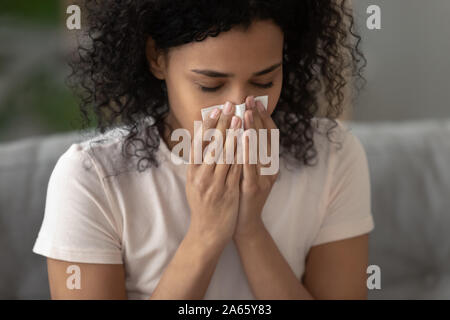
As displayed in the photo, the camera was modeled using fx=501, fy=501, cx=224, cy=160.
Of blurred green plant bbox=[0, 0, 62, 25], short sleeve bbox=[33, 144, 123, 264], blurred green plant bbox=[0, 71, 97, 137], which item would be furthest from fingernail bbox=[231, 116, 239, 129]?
blurred green plant bbox=[0, 0, 62, 25]

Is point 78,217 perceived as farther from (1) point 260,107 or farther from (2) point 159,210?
(1) point 260,107

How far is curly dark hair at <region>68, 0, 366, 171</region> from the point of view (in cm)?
70

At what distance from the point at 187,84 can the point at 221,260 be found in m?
0.33

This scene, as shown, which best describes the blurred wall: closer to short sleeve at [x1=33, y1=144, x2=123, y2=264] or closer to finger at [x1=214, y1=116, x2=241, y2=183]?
finger at [x1=214, y1=116, x2=241, y2=183]

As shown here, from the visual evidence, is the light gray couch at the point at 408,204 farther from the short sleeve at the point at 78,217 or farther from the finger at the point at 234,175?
the finger at the point at 234,175

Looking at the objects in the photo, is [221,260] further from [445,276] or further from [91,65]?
[445,276]

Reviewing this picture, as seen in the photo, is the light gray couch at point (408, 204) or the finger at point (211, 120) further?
the light gray couch at point (408, 204)

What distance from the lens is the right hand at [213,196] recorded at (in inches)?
29.5

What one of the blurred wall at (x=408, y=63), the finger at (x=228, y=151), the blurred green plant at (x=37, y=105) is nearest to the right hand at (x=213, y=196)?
the finger at (x=228, y=151)

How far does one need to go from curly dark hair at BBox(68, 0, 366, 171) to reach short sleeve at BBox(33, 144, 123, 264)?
8 centimetres

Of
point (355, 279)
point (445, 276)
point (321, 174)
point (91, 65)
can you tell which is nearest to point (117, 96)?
point (91, 65)

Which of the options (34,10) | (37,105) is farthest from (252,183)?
(34,10)

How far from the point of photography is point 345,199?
921 millimetres

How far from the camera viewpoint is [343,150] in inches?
36.9
